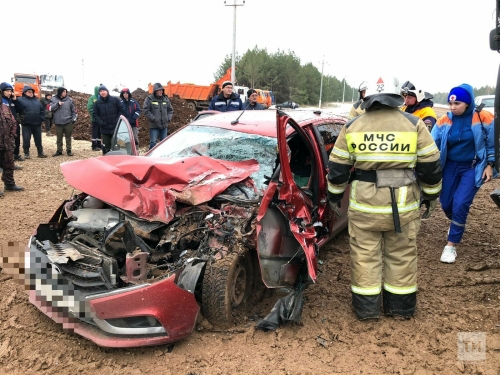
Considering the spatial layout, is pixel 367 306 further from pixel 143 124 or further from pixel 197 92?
pixel 197 92

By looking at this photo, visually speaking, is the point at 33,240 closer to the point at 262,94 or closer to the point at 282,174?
the point at 282,174

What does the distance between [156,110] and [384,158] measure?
661 cm

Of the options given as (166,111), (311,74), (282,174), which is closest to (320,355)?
(282,174)

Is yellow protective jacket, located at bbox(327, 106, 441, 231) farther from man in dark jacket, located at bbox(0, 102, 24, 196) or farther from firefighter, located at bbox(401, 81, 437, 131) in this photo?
man in dark jacket, located at bbox(0, 102, 24, 196)

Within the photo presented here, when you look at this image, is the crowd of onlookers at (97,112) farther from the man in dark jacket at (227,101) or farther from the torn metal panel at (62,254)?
the torn metal panel at (62,254)

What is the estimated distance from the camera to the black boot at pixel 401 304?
2.93 m

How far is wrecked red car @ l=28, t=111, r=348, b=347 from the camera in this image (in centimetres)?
235

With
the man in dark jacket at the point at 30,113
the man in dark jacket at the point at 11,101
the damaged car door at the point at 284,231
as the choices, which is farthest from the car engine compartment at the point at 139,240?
the man in dark jacket at the point at 30,113

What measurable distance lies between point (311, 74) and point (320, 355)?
201 ft

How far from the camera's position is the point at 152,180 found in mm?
3059

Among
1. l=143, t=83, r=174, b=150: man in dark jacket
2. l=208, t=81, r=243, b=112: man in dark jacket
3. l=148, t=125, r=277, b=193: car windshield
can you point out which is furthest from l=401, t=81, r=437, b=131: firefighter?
l=143, t=83, r=174, b=150: man in dark jacket

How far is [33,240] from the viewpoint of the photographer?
9.21 ft

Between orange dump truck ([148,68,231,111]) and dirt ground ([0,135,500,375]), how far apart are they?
22.5 meters

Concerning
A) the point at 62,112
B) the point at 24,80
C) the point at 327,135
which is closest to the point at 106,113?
the point at 62,112
